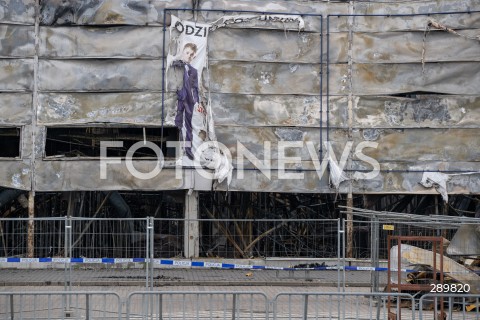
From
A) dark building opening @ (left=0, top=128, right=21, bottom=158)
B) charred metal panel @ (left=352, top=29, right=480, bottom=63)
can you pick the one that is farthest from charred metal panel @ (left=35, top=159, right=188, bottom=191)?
charred metal panel @ (left=352, top=29, right=480, bottom=63)

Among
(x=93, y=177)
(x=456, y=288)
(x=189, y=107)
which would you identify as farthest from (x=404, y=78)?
(x=456, y=288)

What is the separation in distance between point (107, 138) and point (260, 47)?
4984mm

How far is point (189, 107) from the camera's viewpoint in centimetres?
2341

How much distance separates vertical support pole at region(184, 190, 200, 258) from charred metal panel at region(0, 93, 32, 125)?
466cm

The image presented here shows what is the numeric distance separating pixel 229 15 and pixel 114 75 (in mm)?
3431

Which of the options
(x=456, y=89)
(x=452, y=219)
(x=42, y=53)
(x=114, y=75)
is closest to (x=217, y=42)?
(x=114, y=75)

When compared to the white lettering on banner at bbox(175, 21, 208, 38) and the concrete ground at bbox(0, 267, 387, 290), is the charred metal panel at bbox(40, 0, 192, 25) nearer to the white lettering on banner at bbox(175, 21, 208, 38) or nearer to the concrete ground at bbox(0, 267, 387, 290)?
the white lettering on banner at bbox(175, 21, 208, 38)

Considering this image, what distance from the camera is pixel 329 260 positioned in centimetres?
2328

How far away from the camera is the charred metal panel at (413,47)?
77.0 feet

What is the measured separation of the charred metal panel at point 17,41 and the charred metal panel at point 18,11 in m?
0.18

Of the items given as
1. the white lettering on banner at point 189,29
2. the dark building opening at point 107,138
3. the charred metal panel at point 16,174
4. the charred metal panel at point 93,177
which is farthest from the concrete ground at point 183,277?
the white lettering on banner at point 189,29

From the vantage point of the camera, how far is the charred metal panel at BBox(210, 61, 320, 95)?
23656 millimetres

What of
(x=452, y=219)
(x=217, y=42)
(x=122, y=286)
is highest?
(x=217, y=42)

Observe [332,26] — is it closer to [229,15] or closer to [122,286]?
[229,15]
